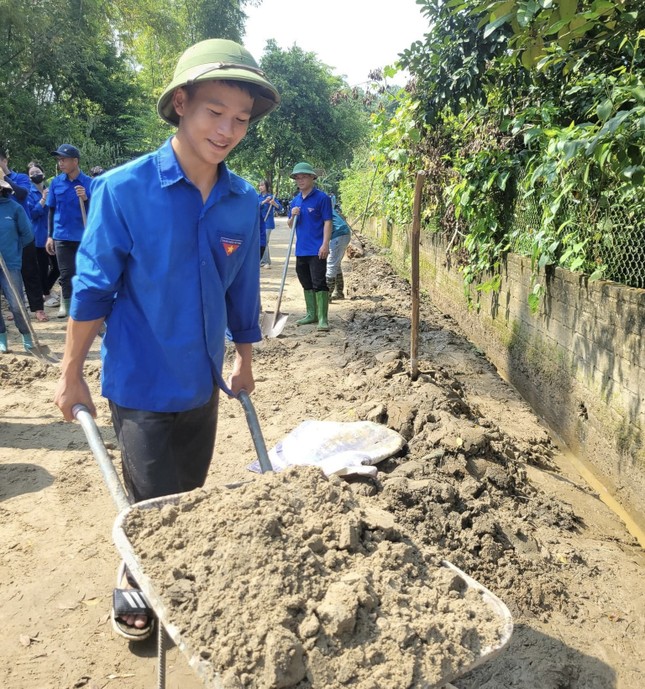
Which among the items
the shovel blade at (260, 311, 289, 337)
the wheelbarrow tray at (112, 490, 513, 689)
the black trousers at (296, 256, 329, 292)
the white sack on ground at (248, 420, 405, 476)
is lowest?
the white sack on ground at (248, 420, 405, 476)

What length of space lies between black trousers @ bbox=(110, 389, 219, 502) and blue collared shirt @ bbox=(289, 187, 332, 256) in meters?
5.82

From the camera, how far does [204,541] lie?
1740 millimetres

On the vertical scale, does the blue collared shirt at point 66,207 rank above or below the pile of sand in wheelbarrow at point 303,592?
above

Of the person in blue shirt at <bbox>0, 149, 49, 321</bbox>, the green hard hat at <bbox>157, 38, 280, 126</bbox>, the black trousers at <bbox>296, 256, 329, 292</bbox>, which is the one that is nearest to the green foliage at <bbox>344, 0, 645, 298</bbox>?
the green hard hat at <bbox>157, 38, 280, 126</bbox>

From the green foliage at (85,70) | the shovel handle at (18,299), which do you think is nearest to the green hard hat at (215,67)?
the shovel handle at (18,299)

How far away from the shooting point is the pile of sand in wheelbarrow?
148 centimetres

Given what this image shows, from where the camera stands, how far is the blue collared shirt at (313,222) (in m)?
8.03

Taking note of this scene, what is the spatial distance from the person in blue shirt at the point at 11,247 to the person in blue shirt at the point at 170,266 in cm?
497

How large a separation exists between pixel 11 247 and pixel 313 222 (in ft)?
12.0

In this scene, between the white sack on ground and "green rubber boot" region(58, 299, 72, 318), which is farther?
"green rubber boot" region(58, 299, 72, 318)

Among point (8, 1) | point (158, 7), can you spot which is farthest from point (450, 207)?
point (158, 7)

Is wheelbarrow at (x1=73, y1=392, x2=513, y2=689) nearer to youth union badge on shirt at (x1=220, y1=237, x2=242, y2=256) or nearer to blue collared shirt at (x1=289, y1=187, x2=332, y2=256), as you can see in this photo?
youth union badge on shirt at (x1=220, y1=237, x2=242, y2=256)

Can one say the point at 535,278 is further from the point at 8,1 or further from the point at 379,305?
the point at 8,1

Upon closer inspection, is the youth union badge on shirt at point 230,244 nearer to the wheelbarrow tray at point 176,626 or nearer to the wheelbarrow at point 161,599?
the wheelbarrow at point 161,599
